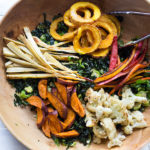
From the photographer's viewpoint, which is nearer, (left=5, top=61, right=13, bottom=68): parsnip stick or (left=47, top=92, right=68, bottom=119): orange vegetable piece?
(left=47, top=92, right=68, bottom=119): orange vegetable piece

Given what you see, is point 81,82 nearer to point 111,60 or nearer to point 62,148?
point 111,60

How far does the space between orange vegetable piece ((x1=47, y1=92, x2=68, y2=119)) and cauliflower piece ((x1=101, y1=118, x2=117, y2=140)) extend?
25.1 inches

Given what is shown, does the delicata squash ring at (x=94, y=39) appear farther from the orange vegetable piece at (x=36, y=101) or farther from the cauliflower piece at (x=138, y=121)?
the cauliflower piece at (x=138, y=121)

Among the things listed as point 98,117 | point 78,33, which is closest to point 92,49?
point 78,33

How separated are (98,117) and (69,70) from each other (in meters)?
0.92

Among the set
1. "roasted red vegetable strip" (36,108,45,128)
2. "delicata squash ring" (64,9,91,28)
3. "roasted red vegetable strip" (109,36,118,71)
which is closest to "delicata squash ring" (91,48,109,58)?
"roasted red vegetable strip" (109,36,118,71)

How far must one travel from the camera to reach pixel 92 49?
370 cm

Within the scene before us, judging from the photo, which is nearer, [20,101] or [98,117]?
[98,117]

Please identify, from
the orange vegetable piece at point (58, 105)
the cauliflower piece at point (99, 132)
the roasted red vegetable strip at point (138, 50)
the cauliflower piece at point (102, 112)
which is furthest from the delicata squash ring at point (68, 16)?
the cauliflower piece at point (99, 132)

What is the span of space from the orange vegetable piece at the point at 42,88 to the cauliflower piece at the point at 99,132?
3.26 feet

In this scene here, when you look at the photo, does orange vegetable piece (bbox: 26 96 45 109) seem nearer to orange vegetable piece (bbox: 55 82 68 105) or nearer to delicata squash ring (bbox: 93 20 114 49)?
orange vegetable piece (bbox: 55 82 68 105)

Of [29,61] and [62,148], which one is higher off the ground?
[29,61]

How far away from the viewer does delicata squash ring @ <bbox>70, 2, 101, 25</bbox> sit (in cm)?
372

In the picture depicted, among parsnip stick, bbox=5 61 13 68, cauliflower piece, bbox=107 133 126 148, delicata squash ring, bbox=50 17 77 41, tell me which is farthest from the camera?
delicata squash ring, bbox=50 17 77 41
